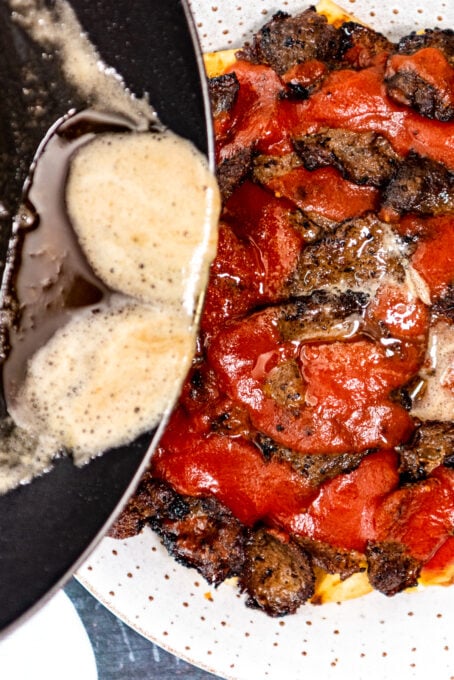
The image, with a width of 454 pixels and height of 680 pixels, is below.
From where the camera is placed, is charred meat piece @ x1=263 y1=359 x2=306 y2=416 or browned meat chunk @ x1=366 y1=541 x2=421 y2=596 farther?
browned meat chunk @ x1=366 y1=541 x2=421 y2=596

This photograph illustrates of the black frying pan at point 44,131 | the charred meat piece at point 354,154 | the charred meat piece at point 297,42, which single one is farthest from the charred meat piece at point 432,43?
the black frying pan at point 44,131

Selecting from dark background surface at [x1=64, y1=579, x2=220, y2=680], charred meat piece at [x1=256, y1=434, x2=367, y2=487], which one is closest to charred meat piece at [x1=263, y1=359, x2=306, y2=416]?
charred meat piece at [x1=256, y1=434, x2=367, y2=487]

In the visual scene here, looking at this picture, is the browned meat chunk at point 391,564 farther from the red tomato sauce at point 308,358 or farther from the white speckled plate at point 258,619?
the white speckled plate at point 258,619

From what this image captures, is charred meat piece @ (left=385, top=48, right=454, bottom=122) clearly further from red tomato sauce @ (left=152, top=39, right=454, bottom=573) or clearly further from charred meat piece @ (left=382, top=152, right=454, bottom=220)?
charred meat piece @ (left=382, top=152, right=454, bottom=220)

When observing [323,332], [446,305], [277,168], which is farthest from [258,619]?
[277,168]

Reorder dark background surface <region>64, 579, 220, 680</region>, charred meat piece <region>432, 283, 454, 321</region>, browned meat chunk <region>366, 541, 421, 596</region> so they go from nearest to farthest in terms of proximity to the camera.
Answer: charred meat piece <region>432, 283, 454, 321</region> < browned meat chunk <region>366, 541, 421, 596</region> < dark background surface <region>64, 579, 220, 680</region>

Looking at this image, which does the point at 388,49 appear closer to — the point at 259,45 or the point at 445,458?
the point at 259,45

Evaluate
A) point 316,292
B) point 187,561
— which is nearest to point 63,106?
point 316,292
